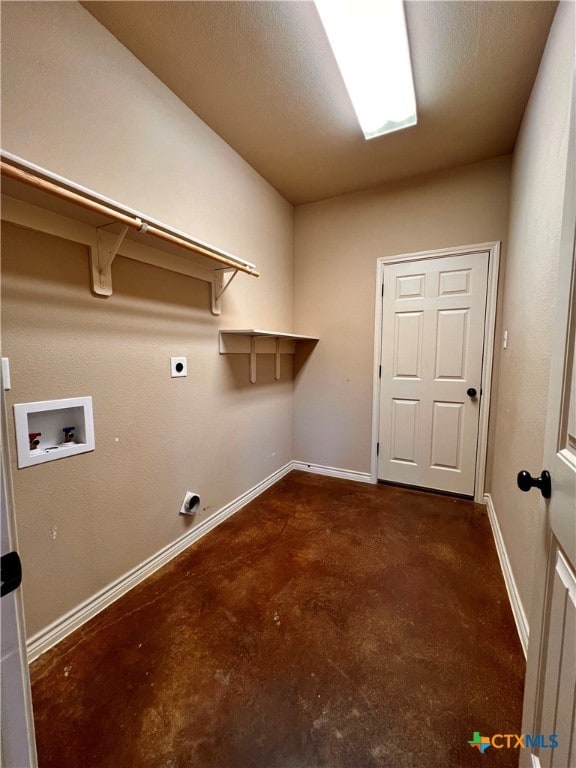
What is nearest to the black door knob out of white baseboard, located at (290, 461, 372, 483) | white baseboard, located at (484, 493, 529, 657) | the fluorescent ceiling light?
white baseboard, located at (484, 493, 529, 657)

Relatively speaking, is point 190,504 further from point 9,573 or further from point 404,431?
point 404,431

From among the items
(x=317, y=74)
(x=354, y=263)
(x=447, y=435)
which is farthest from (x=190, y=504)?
(x=317, y=74)

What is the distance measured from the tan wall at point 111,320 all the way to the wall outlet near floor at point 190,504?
5 centimetres

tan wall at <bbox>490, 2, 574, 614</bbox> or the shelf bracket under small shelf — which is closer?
tan wall at <bbox>490, 2, 574, 614</bbox>

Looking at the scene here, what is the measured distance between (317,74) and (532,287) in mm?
1531

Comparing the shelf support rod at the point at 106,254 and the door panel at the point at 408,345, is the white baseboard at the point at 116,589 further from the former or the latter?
the door panel at the point at 408,345

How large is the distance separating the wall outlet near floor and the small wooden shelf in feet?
3.12

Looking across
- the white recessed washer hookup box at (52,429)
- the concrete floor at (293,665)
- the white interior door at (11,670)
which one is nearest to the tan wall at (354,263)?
the concrete floor at (293,665)

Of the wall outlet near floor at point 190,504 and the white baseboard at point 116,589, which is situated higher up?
the wall outlet near floor at point 190,504

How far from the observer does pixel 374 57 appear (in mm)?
1472

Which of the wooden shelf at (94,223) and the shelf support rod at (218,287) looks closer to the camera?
the wooden shelf at (94,223)

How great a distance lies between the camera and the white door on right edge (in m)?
2.42

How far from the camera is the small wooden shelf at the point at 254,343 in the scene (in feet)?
7.02

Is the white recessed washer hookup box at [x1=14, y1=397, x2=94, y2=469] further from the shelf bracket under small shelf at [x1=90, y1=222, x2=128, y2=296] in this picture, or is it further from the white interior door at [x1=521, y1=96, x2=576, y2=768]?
the white interior door at [x1=521, y1=96, x2=576, y2=768]
